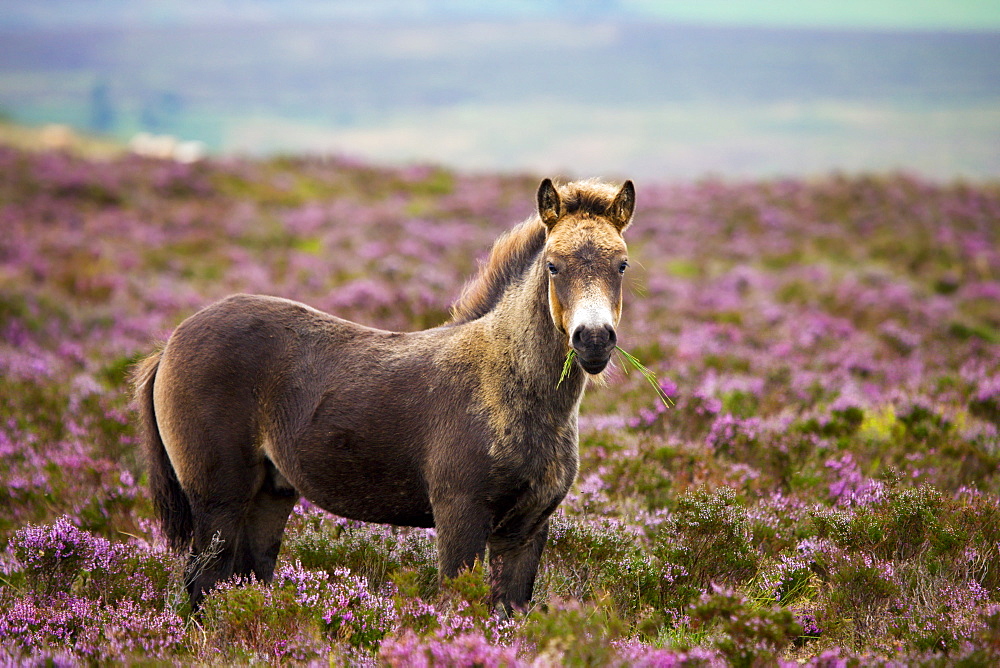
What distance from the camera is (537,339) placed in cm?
384

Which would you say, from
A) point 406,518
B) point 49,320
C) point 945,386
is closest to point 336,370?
point 406,518

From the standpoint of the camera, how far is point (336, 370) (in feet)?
13.7

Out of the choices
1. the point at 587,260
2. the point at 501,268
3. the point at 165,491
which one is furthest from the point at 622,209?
the point at 165,491

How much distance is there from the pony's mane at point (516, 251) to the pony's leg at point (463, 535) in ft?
4.12

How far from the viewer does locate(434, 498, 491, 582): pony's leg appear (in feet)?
11.8

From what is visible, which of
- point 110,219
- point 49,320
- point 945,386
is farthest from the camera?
point 110,219

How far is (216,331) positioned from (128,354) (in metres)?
6.18

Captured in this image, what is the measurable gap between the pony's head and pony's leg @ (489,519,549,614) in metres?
1.20

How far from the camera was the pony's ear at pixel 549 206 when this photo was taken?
3.77 meters

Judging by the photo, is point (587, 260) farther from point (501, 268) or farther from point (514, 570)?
point (514, 570)

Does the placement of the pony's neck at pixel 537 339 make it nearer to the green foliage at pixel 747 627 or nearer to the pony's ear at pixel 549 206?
the pony's ear at pixel 549 206

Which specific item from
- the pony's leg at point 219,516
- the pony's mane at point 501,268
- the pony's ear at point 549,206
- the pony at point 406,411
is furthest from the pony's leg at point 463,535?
the pony's ear at point 549,206

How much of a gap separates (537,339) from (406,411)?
844mm

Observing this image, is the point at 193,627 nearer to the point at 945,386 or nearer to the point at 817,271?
the point at 945,386
